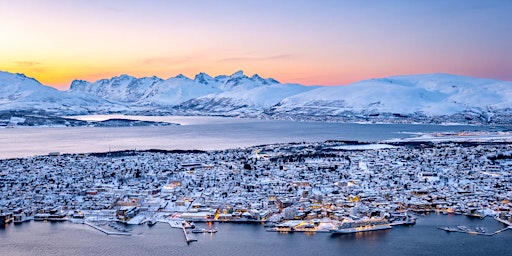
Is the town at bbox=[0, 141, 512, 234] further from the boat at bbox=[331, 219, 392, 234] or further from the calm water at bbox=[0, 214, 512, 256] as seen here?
the calm water at bbox=[0, 214, 512, 256]

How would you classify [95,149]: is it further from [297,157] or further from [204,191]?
[204,191]

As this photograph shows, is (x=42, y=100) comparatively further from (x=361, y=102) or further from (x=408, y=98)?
(x=408, y=98)

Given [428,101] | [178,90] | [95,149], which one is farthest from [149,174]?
[178,90]

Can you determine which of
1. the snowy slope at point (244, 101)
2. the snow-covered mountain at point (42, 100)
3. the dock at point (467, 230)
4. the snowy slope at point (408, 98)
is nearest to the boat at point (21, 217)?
the dock at point (467, 230)

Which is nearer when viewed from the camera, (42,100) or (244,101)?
(42,100)

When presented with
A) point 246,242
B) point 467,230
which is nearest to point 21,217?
point 246,242

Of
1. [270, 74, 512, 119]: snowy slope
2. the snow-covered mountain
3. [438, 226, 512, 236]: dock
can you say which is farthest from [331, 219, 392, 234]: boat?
the snow-covered mountain
